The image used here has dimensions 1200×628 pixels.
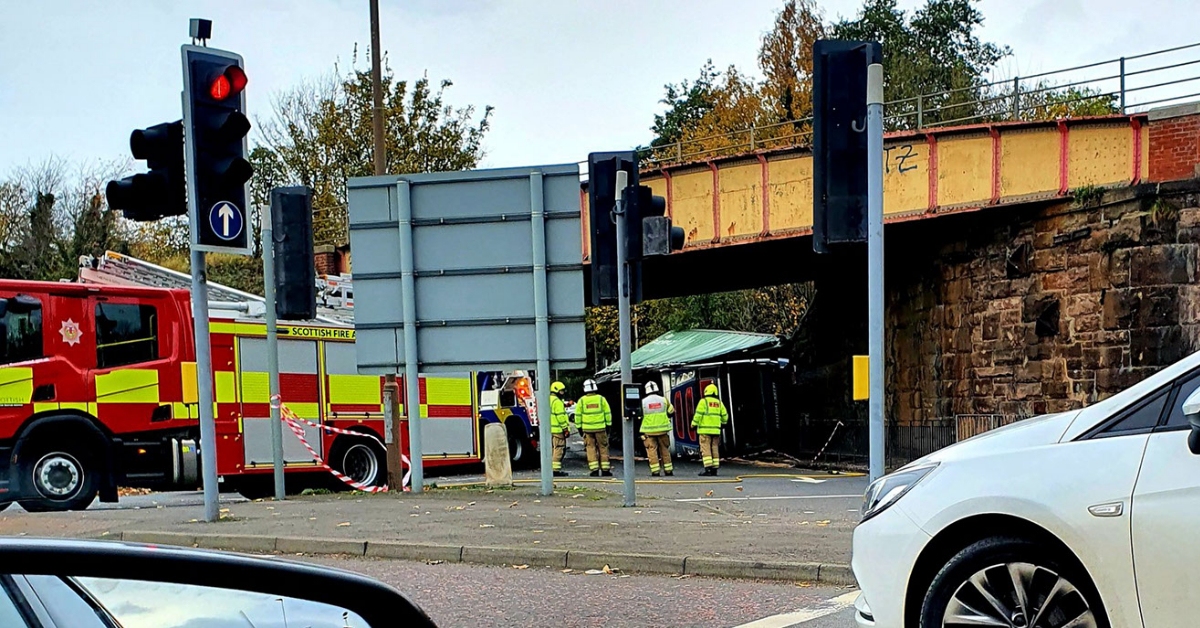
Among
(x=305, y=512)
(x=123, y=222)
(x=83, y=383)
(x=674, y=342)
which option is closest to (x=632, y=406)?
(x=305, y=512)

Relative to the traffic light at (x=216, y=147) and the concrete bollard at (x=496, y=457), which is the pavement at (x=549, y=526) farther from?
the traffic light at (x=216, y=147)

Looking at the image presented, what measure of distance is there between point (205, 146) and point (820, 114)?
5.25 metres

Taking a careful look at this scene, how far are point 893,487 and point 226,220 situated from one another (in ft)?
23.3

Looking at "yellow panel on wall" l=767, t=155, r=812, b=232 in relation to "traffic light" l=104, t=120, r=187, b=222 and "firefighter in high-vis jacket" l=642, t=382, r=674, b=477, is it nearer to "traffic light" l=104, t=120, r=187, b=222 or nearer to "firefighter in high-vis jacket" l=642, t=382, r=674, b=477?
"firefighter in high-vis jacket" l=642, t=382, r=674, b=477

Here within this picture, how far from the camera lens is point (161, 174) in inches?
400

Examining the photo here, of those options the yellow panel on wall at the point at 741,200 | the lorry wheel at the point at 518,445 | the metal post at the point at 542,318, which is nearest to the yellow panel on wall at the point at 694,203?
the yellow panel on wall at the point at 741,200

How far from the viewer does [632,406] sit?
484 inches

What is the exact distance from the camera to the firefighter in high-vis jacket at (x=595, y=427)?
861 inches

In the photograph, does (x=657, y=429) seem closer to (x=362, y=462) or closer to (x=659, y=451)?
(x=659, y=451)

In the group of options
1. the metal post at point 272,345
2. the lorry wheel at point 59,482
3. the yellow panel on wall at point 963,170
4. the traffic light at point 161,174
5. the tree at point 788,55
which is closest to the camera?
the traffic light at point 161,174

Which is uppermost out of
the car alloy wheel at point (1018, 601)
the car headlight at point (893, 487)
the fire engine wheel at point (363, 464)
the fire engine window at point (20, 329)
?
the fire engine window at point (20, 329)

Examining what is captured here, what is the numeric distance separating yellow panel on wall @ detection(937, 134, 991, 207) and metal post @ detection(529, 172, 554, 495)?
37.3ft

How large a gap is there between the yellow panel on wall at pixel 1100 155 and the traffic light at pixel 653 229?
12.2 metres

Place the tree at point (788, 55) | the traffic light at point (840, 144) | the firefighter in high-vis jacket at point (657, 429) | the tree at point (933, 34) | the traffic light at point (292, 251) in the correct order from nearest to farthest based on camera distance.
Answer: the traffic light at point (840, 144) → the traffic light at point (292, 251) → the firefighter in high-vis jacket at point (657, 429) → the tree at point (788, 55) → the tree at point (933, 34)
